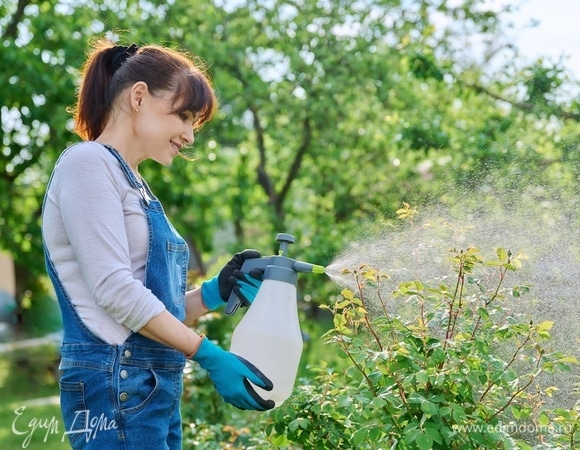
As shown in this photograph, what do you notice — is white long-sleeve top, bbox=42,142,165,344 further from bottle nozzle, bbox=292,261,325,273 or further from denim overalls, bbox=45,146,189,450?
bottle nozzle, bbox=292,261,325,273

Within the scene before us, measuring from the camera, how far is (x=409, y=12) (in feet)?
24.6

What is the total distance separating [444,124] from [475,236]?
131 inches

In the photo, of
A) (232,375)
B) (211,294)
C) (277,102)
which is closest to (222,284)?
(211,294)

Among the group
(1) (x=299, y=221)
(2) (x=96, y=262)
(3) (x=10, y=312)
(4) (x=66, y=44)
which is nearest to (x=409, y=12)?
(1) (x=299, y=221)

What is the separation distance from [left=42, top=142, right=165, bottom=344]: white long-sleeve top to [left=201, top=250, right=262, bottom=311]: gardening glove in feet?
1.40

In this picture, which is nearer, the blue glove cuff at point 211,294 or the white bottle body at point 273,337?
the white bottle body at point 273,337

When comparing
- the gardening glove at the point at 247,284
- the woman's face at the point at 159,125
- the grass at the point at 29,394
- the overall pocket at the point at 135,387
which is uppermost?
the woman's face at the point at 159,125

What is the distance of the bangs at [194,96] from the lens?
2.05 m

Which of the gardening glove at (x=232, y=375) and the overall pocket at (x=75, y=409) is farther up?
Answer: the gardening glove at (x=232, y=375)

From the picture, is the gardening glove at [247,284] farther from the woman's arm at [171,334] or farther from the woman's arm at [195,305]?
the woman's arm at [171,334]

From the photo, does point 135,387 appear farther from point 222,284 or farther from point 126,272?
point 222,284

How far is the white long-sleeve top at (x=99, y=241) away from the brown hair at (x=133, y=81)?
20 cm

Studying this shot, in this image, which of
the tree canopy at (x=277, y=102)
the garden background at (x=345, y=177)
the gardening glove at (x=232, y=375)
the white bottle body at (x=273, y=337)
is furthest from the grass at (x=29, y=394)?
the gardening glove at (x=232, y=375)

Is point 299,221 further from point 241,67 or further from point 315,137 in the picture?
point 241,67
